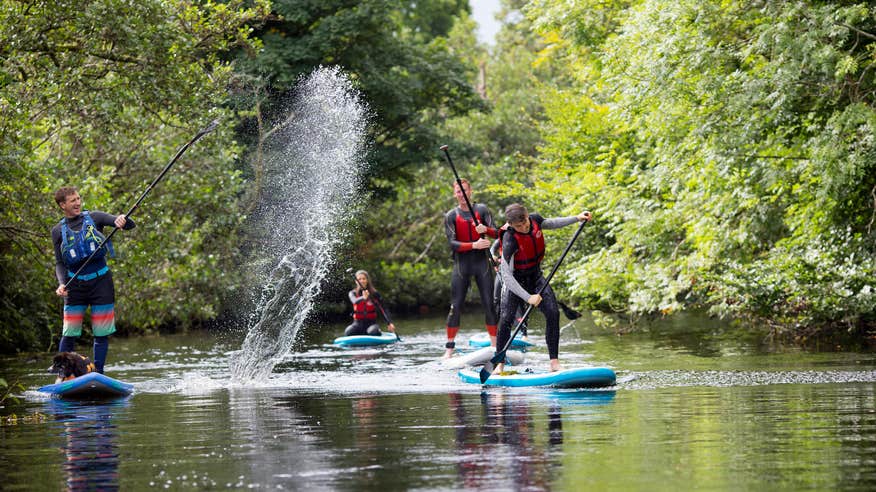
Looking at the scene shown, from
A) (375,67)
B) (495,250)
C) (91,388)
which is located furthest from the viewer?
(375,67)

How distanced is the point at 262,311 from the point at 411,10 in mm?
28962

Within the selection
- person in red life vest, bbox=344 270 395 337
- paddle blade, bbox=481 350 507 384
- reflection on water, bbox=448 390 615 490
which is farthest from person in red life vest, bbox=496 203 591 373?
person in red life vest, bbox=344 270 395 337

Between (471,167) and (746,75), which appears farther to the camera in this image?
(471,167)

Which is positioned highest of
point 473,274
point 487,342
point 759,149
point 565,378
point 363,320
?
point 759,149

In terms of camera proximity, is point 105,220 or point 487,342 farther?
point 487,342

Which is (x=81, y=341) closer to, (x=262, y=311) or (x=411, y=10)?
(x=262, y=311)

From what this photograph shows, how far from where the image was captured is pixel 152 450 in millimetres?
7539

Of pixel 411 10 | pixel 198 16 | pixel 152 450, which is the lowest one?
pixel 152 450

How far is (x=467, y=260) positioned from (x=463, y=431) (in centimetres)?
693

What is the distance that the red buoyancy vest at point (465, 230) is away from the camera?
14422 mm

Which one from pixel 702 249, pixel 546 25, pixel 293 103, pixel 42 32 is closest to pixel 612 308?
pixel 702 249

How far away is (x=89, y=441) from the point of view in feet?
26.5

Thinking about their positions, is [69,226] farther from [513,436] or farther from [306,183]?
[306,183]

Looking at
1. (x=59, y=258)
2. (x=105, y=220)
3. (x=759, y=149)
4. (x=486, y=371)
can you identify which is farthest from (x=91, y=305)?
(x=759, y=149)
